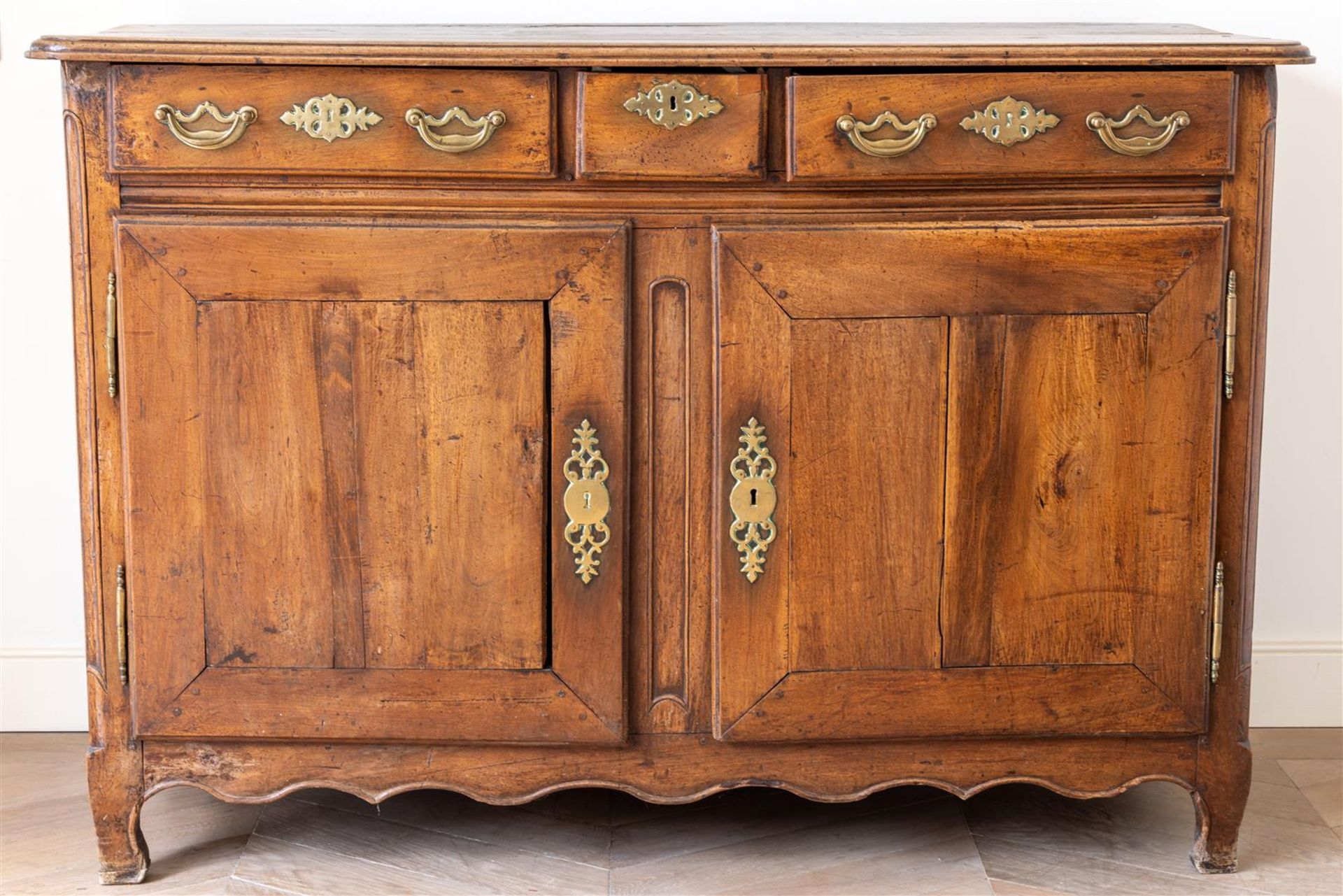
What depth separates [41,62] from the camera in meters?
2.08

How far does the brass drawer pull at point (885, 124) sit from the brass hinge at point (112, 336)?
843 mm

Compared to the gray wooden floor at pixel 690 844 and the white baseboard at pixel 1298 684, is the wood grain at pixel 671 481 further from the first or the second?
the white baseboard at pixel 1298 684

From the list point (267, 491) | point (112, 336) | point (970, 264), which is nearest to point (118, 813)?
point (267, 491)

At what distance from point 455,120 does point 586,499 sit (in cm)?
46

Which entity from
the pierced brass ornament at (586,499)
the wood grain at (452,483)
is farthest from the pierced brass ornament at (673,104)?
the pierced brass ornament at (586,499)

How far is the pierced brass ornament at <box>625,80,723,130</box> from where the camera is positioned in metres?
1.56

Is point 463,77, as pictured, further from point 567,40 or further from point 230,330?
point 230,330

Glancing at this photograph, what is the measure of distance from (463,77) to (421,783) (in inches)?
33.1

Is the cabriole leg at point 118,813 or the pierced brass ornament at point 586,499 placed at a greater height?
the pierced brass ornament at point 586,499

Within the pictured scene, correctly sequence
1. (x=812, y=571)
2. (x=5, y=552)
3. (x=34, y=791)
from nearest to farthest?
(x=812, y=571) → (x=34, y=791) → (x=5, y=552)

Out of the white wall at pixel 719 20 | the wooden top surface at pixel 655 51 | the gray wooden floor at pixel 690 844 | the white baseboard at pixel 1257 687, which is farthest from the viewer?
the white baseboard at pixel 1257 687

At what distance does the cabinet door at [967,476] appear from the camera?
5.28 ft

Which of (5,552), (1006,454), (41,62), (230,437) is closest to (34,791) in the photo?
(5,552)

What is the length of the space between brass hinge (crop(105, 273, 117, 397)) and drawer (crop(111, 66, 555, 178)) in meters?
0.14
